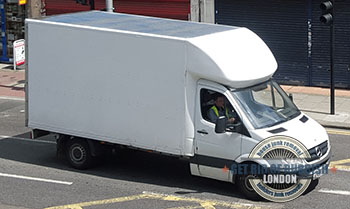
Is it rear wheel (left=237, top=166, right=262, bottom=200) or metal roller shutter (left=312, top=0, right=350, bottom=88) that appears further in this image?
metal roller shutter (left=312, top=0, right=350, bottom=88)

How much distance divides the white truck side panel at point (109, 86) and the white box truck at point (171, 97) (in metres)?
0.02

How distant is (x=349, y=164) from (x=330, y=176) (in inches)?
38.8

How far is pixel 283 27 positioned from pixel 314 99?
279 centimetres

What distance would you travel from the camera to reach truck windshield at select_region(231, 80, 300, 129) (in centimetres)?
1273

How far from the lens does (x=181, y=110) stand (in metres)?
12.9

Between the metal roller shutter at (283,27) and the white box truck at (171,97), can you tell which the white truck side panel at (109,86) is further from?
the metal roller shutter at (283,27)

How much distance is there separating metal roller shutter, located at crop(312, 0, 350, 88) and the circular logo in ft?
33.5

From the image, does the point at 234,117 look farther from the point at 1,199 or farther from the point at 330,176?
the point at 1,199

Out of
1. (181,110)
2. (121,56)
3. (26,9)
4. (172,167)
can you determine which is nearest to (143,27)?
(121,56)

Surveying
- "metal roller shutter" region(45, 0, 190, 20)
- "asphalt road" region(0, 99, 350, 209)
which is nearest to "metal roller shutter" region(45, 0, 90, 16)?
"metal roller shutter" region(45, 0, 190, 20)

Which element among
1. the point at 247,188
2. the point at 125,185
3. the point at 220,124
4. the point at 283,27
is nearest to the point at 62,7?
the point at 283,27

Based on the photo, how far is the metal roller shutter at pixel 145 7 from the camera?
2422 cm

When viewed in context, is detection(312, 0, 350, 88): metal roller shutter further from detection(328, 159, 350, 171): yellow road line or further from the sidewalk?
detection(328, 159, 350, 171): yellow road line

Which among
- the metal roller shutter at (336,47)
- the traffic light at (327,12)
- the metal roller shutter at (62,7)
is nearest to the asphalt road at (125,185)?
the traffic light at (327,12)
